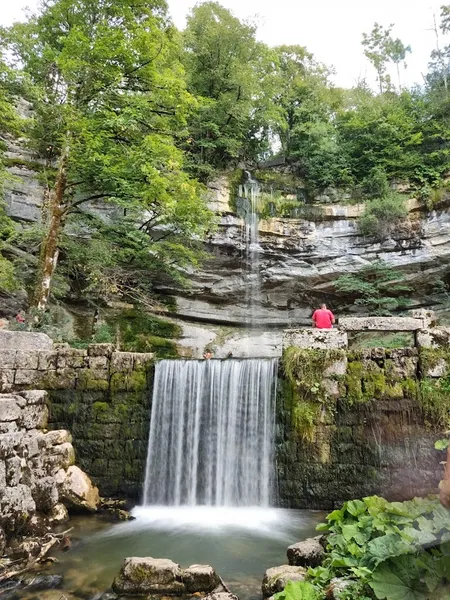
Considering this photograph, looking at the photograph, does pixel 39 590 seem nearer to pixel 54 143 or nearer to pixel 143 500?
pixel 143 500

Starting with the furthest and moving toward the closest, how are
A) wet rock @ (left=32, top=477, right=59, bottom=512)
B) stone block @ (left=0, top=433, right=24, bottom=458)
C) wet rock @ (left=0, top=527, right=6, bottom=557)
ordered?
wet rock @ (left=32, top=477, right=59, bottom=512) < stone block @ (left=0, top=433, right=24, bottom=458) < wet rock @ (left=0, top=527, right=6, bottom=557)

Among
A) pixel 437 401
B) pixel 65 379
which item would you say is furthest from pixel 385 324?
pixel 65 379

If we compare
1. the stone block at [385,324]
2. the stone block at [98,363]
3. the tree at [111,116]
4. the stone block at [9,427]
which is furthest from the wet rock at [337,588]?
the tree at [111,116]

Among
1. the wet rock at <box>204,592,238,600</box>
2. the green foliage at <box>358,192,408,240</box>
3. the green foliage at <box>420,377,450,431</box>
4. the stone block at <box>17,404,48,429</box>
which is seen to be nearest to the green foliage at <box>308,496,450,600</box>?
the wet rock at <box>204,592,238,600</box>

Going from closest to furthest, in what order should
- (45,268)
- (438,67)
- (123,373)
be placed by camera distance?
1. (123,373)
2. (45,268)
3. (438,67)

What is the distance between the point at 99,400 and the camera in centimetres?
797

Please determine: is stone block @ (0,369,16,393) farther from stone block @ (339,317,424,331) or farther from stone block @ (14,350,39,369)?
stone block @ (339,317,424,331)

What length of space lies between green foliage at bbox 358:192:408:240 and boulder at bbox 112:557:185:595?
13182mm

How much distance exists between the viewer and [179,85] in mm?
9891

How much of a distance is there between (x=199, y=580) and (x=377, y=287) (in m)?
12.3

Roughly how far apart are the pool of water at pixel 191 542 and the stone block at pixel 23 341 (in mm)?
3385

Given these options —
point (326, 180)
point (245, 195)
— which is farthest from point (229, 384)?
point (326, 180)

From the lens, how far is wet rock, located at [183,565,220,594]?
406 cm

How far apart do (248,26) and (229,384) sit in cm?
1553
